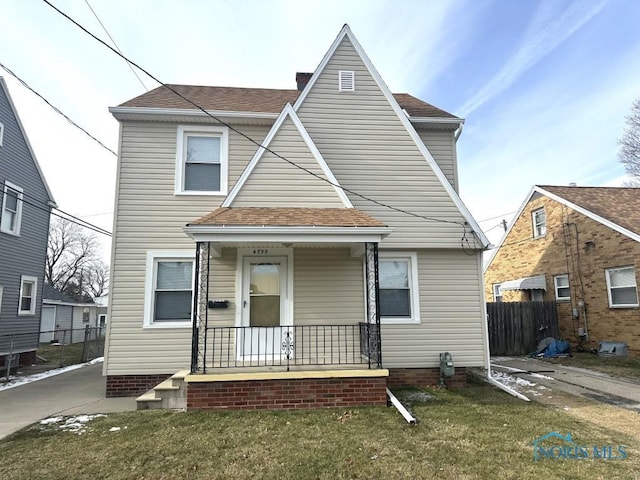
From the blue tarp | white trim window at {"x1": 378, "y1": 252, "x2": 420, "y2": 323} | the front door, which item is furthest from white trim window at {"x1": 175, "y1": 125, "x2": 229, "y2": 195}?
the blue tarp

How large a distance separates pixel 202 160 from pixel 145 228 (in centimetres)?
193

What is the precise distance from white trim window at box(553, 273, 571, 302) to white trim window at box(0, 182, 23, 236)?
19.6m

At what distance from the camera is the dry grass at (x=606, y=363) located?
10.3 metres

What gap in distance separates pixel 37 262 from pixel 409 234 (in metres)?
14.4

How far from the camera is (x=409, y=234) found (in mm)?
8758

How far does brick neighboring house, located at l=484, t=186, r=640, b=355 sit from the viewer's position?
12.8m

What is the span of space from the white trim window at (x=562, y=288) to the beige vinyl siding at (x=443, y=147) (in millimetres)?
8590

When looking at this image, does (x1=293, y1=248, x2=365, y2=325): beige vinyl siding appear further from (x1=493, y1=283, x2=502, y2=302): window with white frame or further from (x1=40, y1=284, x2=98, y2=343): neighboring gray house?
(x1=40, y1=284, x2=98, y2=343): neighboring gray house

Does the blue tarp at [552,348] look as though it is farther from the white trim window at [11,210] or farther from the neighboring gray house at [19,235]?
the white trim window at [11,210]

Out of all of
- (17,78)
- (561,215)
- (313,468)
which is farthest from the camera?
(561,215)

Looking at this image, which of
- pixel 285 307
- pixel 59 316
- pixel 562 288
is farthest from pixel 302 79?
pixel 59 316

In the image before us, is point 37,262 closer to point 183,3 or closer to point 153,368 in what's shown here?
point 153,368

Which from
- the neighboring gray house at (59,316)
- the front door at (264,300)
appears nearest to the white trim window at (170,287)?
the front door at (264,300)

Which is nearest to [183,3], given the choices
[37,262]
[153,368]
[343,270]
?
[343,270]
